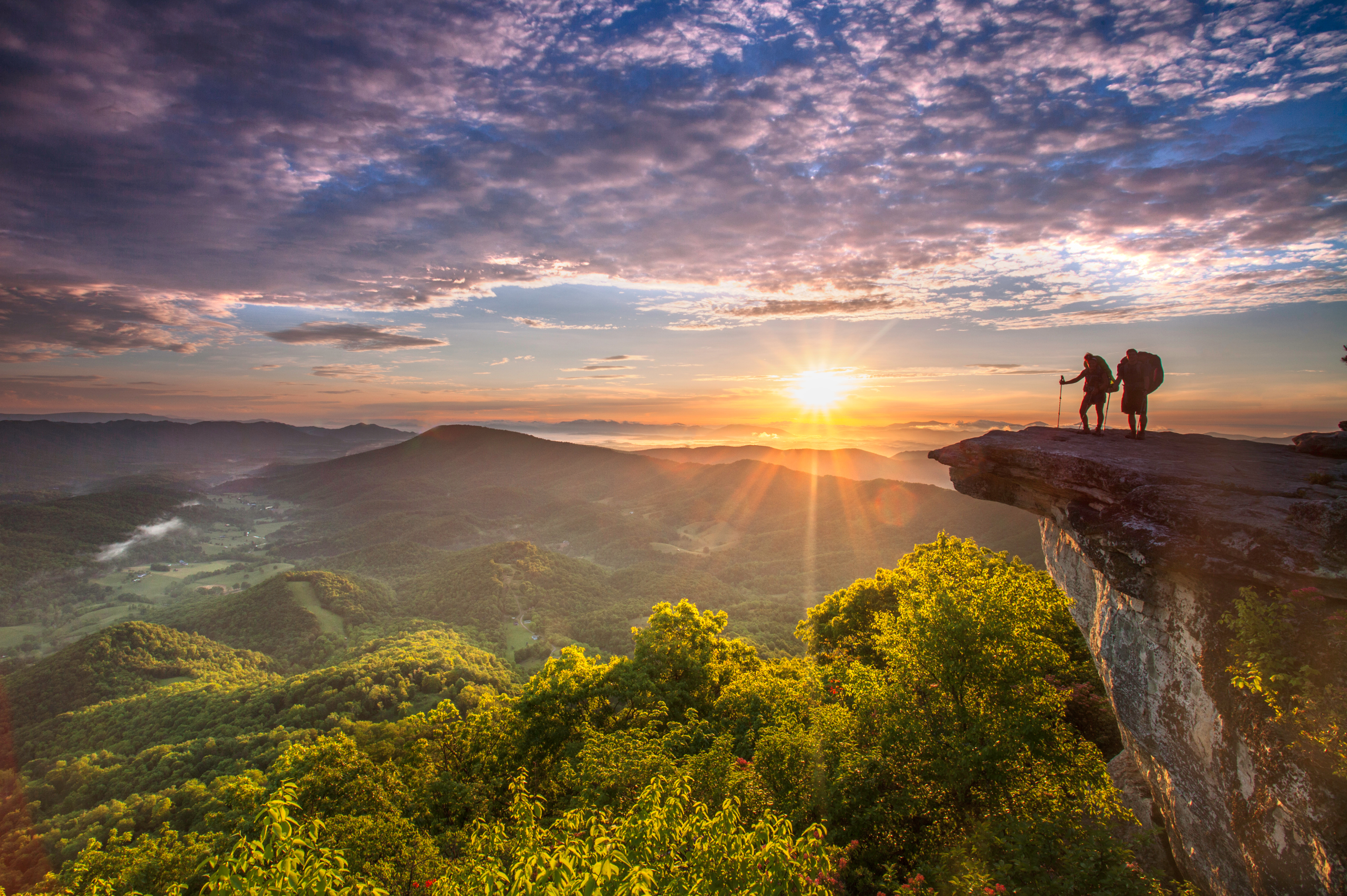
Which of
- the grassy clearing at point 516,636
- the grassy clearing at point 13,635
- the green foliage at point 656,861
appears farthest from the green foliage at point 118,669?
the green foliage at point 656,861

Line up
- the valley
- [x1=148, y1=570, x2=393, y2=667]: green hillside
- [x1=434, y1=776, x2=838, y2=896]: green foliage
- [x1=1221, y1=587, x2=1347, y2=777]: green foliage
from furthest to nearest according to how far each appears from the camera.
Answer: [x1=148, y1=570, x2=393, y2=667]: green hillside < the valley < [x1=1221, y1=587, x2=1347, y2=777]: green foliage < [x1=434, y1=776, x2=838, y2=896]: green foliage

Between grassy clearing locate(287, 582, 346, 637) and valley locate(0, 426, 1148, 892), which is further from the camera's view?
grassy clearing locate(287, 582, 346, 637)

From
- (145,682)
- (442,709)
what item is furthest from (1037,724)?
(145,682)

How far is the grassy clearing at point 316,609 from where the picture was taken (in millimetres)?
164000

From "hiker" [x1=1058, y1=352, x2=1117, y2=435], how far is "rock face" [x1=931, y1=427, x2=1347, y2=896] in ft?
4.98

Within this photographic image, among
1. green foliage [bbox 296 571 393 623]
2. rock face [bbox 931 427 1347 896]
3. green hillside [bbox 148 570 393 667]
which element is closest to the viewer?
rock face [bbox 931 427 1347 896]

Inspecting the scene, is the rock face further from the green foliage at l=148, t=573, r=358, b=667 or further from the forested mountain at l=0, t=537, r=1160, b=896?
the green foliage at l=148, t=573, r=358, b=667

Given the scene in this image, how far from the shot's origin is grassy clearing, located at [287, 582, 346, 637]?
164000 mm

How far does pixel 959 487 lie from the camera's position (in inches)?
1014

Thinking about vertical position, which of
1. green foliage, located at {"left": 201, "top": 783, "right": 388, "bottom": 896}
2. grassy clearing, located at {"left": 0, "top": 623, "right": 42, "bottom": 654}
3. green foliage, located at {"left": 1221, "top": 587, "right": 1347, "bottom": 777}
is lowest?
grassy clearing, located at {"left": 0, "top": 623, "right": 42, "bottom": 654}

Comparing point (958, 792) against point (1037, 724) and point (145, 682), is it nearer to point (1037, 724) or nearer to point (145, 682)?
point (1037, 724)

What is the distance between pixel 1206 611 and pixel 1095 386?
397 inches

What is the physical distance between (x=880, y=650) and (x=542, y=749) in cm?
1817

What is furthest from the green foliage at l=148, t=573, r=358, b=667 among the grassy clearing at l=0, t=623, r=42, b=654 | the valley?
the grassy clearing at l=0, t=623, r=42, b=654
